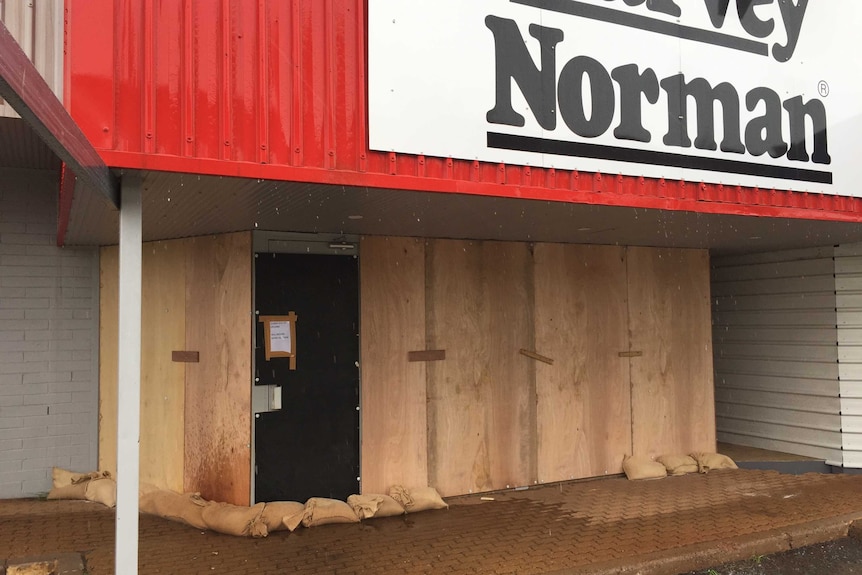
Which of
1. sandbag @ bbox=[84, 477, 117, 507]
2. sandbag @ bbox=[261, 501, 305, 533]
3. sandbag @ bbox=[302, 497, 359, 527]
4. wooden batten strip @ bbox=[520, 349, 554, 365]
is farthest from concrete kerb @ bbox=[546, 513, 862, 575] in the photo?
sandbag @ bbox=[84, 477, 117, 507]

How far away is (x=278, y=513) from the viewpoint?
18.9ft

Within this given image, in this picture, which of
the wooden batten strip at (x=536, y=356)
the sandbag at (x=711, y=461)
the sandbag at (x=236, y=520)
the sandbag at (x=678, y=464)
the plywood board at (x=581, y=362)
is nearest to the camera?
the sandbag at (x=236, y=520)

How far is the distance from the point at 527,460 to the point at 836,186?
4.19 meters

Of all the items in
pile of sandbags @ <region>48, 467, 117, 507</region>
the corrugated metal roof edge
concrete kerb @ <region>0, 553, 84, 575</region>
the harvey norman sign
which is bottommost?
concrete kerb @ <region>0, 553, 84, 575</region>

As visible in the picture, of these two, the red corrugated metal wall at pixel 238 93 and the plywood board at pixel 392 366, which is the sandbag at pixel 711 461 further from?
the red corrugated metal wall at pixel 238 93

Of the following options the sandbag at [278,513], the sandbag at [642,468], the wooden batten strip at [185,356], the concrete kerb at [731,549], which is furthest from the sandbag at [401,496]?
the sandbag at [642,468]

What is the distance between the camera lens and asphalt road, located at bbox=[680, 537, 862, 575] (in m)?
5.25

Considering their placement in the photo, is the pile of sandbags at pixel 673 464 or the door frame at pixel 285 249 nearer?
the door frame at pixel 285 249

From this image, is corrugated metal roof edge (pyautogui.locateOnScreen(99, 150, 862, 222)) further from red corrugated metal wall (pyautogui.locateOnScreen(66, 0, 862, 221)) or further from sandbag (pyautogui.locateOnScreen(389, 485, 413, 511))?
sandbag (pyautogui.locateOnScreen(389, 485, 413, 511))

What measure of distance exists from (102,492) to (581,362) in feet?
17.0

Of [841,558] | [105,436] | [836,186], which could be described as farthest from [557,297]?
[105,436]

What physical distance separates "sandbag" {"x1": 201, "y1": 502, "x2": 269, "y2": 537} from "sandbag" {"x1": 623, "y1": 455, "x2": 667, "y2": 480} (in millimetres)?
4194

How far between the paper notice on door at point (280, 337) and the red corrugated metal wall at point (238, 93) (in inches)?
87.3

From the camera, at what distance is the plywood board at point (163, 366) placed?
637cm
